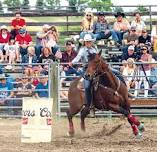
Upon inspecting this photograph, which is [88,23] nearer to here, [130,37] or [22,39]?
[130,37]

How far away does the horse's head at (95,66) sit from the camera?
1252cm

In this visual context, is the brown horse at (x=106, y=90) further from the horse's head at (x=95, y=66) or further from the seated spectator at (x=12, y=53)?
the seated spectator at (x=12, y=53)

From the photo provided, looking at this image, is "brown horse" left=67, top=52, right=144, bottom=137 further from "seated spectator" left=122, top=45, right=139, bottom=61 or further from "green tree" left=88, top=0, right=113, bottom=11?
"green tree" left=88, top=0, right=113, bottom=11

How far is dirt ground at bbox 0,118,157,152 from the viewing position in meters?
10.6

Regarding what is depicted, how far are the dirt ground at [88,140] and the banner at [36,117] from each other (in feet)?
0.75

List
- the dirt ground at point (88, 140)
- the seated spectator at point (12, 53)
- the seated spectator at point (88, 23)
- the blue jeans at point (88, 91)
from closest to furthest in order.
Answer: the dirt ground at point (88, 140)
the blue jeans at point (88, 91)
the seated spectator at point (12, 53)
the seated spectator at point (88, 23)

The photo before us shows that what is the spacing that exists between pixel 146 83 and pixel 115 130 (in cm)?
404

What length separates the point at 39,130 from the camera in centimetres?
1136

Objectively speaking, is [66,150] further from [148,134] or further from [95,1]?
[95,1]

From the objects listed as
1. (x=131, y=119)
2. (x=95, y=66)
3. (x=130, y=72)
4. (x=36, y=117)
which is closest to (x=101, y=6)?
(x=130, y=72)

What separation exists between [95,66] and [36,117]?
6.64 feet

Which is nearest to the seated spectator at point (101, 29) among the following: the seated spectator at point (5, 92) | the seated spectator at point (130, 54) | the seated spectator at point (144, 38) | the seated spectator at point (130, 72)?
the seated spectator at point (144, 38)

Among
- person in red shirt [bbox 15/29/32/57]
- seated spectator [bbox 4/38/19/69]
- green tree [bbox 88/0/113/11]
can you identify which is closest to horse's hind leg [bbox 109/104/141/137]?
seated spectator [bbox 4/38/19/69]

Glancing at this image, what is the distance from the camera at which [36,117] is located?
11.3 meters
